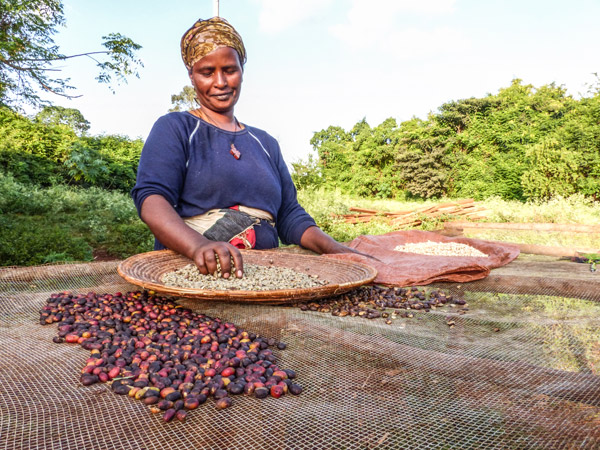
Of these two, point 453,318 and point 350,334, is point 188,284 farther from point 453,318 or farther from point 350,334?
point 453,318

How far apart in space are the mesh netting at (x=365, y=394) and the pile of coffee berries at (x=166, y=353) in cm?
4

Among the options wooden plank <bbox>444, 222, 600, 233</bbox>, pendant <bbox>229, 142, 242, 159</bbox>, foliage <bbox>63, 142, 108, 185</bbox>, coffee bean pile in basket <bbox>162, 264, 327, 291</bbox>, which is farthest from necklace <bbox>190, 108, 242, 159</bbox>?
foliage <bbox>63, 142, 108, 185</bbox>

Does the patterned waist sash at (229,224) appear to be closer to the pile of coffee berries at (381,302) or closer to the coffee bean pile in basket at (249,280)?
the coffee bean pile in basket at (249,280)

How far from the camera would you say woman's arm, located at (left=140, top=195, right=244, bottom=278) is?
1794mm

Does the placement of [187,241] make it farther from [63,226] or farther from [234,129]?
[63,226]

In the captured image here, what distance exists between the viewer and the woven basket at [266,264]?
1644 mm

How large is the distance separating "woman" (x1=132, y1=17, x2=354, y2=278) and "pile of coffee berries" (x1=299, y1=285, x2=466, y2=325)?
2.04 ft

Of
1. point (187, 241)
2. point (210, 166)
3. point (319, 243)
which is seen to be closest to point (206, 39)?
point (210, 166)

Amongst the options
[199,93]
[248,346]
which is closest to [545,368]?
[248,346]

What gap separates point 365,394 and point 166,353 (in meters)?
0.65

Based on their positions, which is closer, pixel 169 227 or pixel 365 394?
pixel 365 394

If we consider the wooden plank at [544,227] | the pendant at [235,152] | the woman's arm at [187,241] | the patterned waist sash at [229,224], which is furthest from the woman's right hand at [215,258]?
the wooden plank at [544,227]

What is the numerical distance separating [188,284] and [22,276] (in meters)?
0.98

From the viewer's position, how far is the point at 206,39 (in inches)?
91.1
